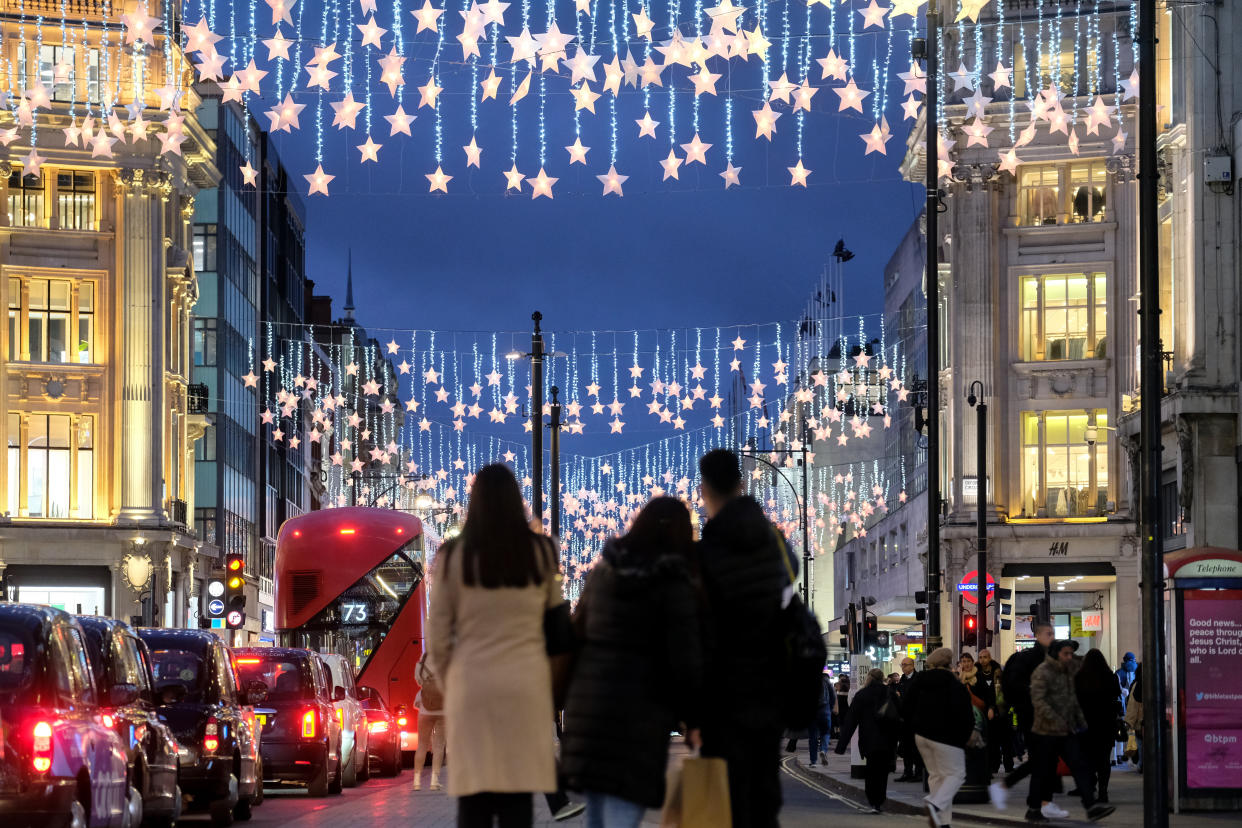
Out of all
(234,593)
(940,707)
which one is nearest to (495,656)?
(940,707)

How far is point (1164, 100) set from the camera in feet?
132

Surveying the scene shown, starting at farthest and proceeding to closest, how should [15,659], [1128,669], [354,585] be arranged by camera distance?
[1128,669]
[354,585]
[15,659]

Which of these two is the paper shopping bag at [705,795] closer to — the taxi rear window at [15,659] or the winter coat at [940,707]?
the taxi rear window at [15,659]

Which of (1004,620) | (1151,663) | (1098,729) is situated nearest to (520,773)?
(1151,663)

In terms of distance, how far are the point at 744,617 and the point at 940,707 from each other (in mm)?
8796

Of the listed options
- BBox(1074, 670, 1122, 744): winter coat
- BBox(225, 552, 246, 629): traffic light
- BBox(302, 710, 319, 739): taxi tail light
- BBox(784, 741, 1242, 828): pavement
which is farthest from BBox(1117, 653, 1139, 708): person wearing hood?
BBox(225, 552, 246, 629): traffic light

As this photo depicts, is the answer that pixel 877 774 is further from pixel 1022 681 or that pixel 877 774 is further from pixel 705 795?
Answer: pixel 705 795

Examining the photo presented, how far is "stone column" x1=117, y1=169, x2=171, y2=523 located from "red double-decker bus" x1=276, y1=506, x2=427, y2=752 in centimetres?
2559

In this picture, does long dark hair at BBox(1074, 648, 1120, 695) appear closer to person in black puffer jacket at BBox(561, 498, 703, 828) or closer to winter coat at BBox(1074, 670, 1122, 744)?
winter coat at BBox(1074, 670, 1122, 744)

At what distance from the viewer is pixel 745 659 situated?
9094 millimetres

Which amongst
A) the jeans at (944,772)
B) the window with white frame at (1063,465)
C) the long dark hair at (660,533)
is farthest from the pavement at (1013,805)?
the window with white frame at (1063,465)

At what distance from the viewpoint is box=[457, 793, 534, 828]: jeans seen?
337 inches

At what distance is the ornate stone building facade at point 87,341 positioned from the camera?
194 feet

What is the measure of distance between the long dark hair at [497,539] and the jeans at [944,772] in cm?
920
